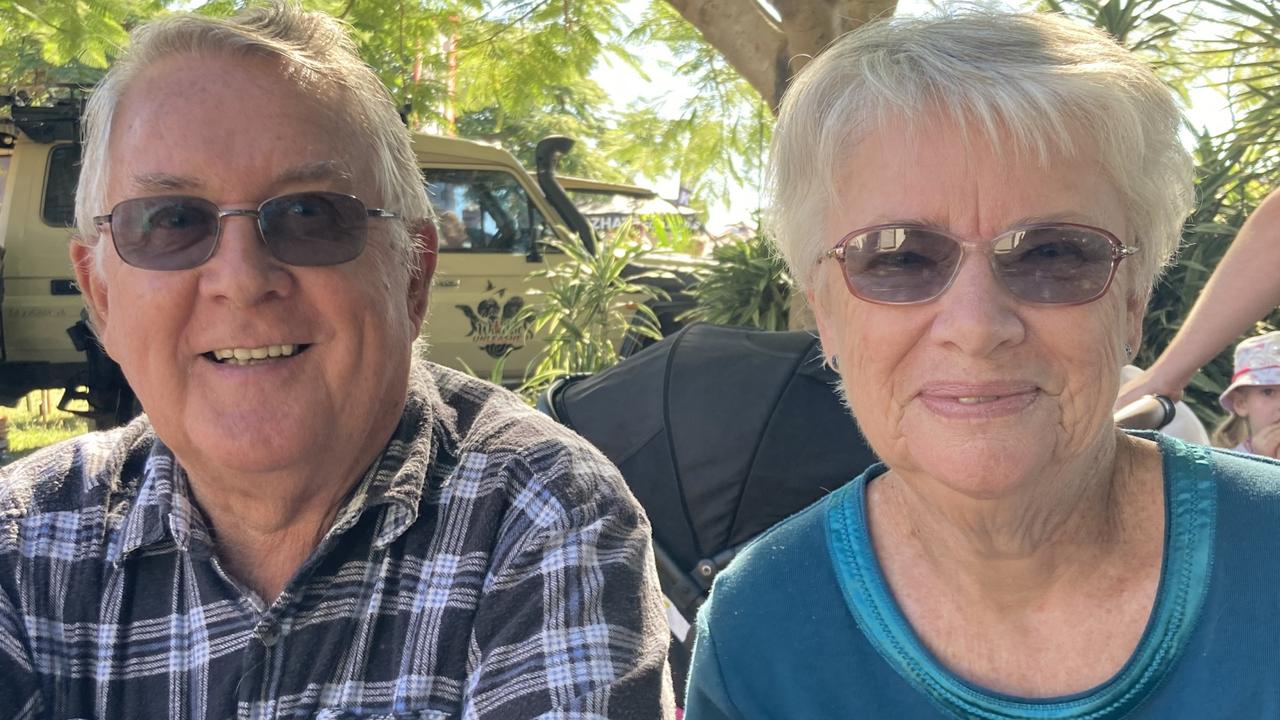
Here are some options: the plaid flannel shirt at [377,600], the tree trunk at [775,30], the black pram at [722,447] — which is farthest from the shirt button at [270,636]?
the tree trunk at [775,30]

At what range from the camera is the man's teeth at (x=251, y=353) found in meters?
1.70

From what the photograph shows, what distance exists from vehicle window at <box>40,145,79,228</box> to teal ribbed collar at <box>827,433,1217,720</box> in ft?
25.8

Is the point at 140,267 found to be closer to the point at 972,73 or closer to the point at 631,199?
the point at 972,73

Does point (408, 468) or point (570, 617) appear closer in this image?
point (570, 617)

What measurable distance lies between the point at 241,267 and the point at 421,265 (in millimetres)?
345

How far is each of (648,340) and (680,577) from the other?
4626 millimetres

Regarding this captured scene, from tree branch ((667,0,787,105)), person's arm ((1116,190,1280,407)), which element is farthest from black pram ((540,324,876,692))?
tree branch ((667,0,787,105))

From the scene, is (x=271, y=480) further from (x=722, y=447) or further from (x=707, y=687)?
(x=722, y=447)

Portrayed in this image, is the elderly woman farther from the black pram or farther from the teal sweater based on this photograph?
the black pram

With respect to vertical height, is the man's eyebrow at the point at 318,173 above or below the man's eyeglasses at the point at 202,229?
above

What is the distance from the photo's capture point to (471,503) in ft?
5.57

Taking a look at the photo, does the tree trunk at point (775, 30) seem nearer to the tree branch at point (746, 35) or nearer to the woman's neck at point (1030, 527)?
the tree branch at point (746, 35)

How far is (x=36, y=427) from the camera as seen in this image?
11125 mm

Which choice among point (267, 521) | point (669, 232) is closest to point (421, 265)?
point (267, 521)
